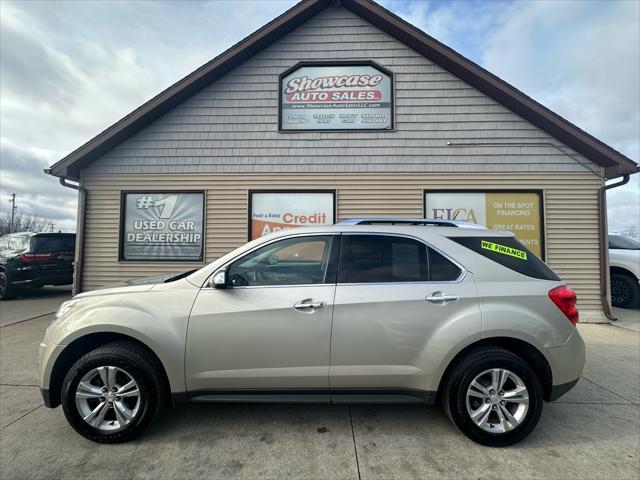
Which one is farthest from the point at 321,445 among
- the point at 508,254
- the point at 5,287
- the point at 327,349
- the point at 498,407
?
the point at 5,287

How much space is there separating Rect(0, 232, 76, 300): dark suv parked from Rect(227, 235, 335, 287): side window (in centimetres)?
846

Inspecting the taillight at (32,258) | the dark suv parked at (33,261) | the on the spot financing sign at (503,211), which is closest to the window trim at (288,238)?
the on the spot financing sign at (503,211)

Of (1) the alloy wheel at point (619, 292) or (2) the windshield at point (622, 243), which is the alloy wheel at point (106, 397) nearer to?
(1) the alloy wheel at point (619, 292)

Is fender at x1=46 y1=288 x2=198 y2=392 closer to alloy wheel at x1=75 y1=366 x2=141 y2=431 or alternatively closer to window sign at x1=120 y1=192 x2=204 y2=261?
alloy wheel at x1=75 y1=366 x2=141 y2=431

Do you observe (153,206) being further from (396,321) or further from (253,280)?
(396,321)

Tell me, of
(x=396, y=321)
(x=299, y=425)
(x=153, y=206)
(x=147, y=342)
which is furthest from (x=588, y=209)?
(x=153, y=206)

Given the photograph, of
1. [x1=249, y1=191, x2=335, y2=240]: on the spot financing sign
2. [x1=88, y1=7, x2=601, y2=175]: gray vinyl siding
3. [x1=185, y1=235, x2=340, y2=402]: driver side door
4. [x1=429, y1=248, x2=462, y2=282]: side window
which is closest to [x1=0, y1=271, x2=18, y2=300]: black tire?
[x1=88, y1=7, x2=601, y2=175]: gray vinyl siding

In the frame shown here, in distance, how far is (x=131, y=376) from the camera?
96.4 inches

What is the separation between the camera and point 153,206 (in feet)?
22.6

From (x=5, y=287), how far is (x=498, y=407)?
10.9 metres

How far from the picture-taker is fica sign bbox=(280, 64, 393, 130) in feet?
22.5

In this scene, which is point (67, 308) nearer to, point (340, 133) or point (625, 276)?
point (340, 133)

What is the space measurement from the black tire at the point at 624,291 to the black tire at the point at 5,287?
1480 centimetres

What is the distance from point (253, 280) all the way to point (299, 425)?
1.29 metres
